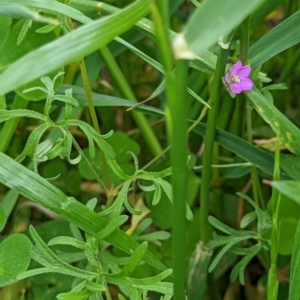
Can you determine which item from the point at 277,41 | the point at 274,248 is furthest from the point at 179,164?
the point at 277,41

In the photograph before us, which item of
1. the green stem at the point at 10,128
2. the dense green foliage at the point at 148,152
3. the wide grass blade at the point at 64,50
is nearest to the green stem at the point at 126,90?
the dense green foliage at the point at 148,152

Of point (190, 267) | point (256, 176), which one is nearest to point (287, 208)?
point (256, 176)

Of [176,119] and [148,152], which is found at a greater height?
[148,152]

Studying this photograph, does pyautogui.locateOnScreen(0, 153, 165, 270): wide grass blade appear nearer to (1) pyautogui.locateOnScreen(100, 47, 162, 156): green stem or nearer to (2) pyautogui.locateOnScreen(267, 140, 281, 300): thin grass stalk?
(2) pyautogui.locateOnScreen(267, 140, 281, 300): thin grass stalk

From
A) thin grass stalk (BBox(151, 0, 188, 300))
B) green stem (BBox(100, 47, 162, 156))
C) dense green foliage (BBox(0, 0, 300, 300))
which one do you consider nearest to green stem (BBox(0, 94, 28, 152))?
dense green foliage (BBox(0, 0, 300, 300))

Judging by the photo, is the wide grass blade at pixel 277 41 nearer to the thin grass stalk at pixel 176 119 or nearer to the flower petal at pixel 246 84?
the flower petal at pixel 246 84

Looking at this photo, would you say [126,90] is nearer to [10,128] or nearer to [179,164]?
[10,128]

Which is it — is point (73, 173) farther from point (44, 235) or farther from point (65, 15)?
point (65, 15)
